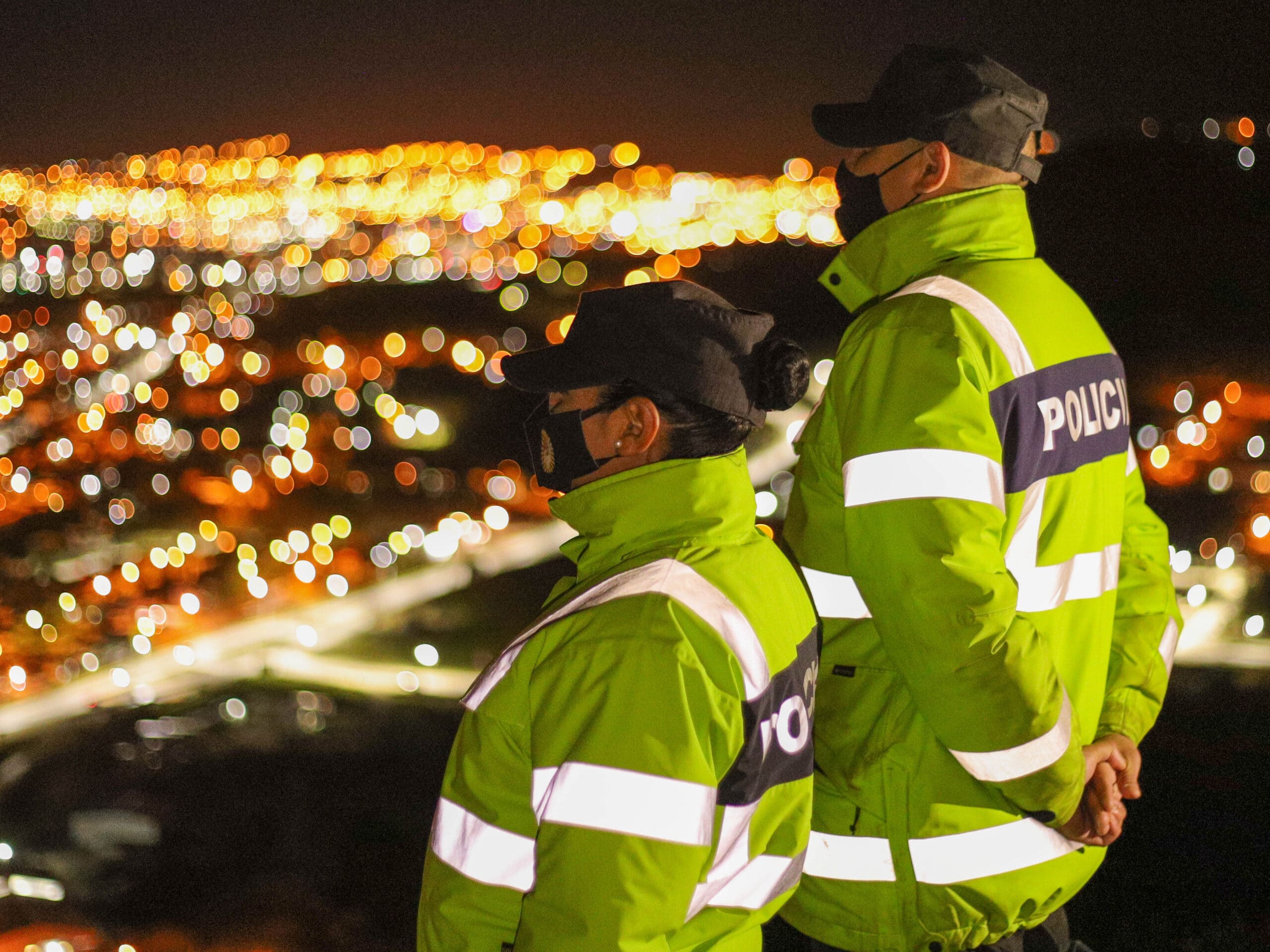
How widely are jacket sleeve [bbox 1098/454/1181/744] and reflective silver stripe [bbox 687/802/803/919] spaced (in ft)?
2.90

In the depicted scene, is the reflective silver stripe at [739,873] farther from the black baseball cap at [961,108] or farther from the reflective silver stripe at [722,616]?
the black baseball cap at [961,108]

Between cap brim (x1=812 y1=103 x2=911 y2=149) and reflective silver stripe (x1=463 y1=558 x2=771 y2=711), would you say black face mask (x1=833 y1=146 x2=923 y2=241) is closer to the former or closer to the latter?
cap brim (x1=812 y1=103 x2=911 y2=149)

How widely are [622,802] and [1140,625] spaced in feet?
5.14

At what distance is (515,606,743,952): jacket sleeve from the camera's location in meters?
1.69

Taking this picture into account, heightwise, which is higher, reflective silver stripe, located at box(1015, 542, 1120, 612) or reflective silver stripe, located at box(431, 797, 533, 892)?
reflective silver stripe, located at box(1015, 542, 1120, 612)

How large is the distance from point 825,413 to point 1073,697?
76cm

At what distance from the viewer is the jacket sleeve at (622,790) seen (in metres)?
1.69

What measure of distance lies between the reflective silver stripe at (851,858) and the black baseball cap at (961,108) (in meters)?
1.39

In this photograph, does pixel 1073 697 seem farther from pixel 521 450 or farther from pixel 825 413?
pixel 521 450

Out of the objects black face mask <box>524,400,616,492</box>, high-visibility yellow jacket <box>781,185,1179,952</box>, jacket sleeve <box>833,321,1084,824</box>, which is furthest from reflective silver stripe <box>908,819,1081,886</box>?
black face mask <box>524,400,616,492</box>

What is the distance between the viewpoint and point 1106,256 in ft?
160

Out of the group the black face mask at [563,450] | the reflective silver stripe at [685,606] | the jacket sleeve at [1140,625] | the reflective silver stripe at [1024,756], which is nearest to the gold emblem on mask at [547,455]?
the black face mask at [563,450]

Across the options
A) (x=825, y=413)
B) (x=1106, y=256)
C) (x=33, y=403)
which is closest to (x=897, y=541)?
(x=825, y=413)

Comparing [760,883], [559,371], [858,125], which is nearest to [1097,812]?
[760,883]
